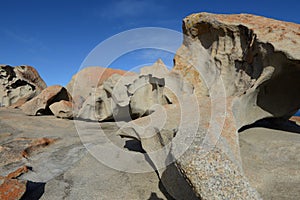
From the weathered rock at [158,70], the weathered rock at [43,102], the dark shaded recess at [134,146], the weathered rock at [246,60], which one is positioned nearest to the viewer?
the weathered rock at [246,60]

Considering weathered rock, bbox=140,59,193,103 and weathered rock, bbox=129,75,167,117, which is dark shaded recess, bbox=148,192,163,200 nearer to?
weathered rock, bbox=140,59,193,103

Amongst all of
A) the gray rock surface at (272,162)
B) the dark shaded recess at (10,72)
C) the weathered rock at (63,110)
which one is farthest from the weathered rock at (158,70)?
the dark shaded recess at (10,72)

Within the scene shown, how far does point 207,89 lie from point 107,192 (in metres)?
2.83

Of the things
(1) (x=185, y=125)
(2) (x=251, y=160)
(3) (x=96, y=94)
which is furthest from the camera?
(3) (x=96, y=94)

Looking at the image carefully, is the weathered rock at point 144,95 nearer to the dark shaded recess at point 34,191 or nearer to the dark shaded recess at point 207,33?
the dark shaded recess at point 207,33

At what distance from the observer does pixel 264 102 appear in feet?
13.4

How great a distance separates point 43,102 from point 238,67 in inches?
238

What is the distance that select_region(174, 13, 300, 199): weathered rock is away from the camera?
3.00m

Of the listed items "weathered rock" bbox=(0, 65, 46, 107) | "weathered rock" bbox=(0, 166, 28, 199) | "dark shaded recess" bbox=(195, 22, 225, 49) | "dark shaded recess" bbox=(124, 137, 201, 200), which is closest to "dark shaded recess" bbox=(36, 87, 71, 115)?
"weathered rock" bbox=(0, 65, 46, 107)

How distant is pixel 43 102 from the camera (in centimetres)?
747

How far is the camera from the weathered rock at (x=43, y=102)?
7.36 meters

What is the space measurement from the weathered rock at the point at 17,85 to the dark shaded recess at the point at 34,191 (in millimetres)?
8711

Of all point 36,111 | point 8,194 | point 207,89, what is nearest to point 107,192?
Result: point 8,194

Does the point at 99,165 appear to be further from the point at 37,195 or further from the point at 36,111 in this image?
the point at 36,111
